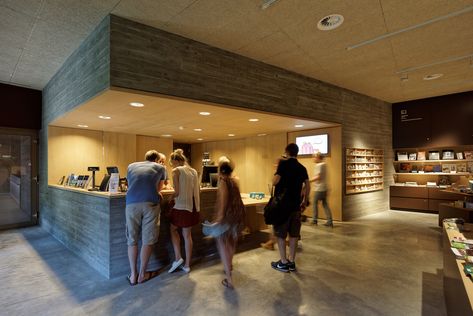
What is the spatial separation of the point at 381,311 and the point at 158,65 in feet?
11.6

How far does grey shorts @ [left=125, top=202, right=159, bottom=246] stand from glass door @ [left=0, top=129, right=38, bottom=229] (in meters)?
4.54

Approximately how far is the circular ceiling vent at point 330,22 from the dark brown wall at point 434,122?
219 inches

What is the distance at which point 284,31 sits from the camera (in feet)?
11.2

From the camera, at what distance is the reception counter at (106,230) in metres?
3.16

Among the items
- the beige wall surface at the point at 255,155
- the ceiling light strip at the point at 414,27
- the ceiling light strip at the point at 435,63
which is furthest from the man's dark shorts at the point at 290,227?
the beige wall surface at the point at 255,155

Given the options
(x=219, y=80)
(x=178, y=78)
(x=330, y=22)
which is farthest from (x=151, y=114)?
(x=330, y=22)

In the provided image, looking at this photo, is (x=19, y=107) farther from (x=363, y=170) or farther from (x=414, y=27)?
(x=363, y=170)

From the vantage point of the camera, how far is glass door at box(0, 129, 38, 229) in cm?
570

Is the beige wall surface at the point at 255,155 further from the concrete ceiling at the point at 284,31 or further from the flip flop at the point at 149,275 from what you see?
the flip flop at the point at 149,275

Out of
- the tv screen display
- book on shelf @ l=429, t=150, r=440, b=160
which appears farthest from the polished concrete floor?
book on shelf @ l=429, t=150, r=440, b=160

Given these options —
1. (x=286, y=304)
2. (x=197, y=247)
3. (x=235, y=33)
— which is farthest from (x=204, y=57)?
(x=286, y=304)

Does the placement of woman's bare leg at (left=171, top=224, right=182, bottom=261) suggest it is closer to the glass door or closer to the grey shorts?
the grey shorts

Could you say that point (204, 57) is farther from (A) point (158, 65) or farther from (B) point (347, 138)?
(B) point (347, 138)

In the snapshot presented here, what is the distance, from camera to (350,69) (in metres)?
4.91
